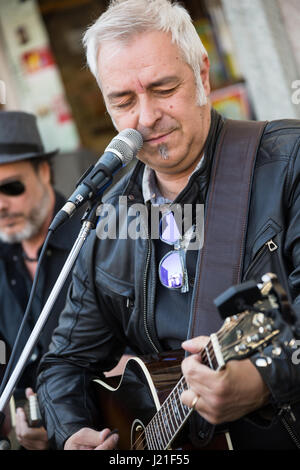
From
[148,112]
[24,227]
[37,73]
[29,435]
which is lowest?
[29,435]

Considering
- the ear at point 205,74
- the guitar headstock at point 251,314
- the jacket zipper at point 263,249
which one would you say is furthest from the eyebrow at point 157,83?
the guitar headstock at point 251,314

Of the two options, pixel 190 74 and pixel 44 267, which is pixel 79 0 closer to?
pixel 44 267

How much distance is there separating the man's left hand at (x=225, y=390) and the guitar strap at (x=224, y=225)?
389 millimetres

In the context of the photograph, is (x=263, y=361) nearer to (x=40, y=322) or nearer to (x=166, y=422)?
(x=166, y=422)

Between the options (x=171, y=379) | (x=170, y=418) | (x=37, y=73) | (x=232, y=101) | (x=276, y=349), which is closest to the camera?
(x=276, y=349)

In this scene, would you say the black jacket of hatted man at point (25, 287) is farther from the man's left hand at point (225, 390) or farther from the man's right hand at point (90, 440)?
the man's left hand at point (225, 390)

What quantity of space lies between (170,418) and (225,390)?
43cm

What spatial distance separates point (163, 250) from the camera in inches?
94.7

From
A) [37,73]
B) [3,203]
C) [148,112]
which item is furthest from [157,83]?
[37,73]

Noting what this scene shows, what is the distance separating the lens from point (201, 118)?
2.30 metres

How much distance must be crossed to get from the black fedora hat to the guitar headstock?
7.96 ft

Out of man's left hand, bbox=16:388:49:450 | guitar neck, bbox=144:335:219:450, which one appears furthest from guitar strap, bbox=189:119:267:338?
man's left hand, bbox=16:388:49:450

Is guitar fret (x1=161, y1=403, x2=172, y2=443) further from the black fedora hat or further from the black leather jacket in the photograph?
the black fedora hat

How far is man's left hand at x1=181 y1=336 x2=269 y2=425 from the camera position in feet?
5.33
